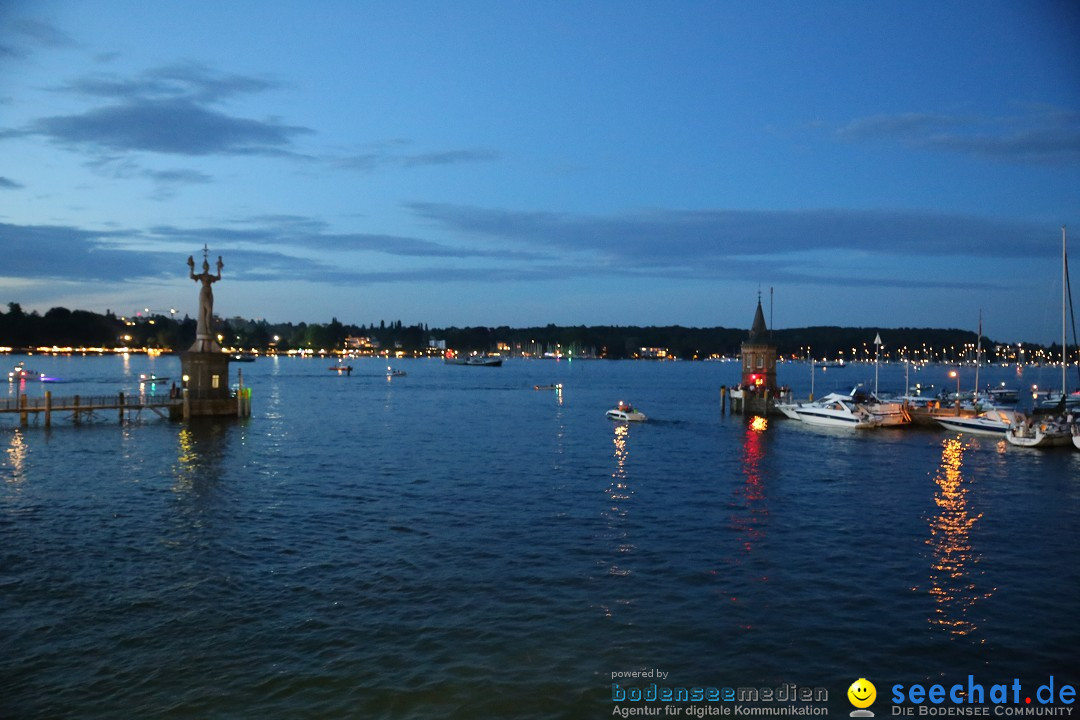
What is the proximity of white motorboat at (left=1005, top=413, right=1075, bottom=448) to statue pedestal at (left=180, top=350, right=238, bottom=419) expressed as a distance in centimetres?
5933

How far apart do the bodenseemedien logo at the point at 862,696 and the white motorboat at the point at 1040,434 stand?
48.6m

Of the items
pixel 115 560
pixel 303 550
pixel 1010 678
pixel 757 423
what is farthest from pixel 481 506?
pixel 757 423

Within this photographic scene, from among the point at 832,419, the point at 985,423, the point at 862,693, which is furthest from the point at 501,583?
the point at 832,419

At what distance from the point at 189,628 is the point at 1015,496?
3517 cm

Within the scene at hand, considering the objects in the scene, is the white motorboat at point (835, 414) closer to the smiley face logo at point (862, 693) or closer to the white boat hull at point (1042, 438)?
the white boat hull at point (1042, 438)

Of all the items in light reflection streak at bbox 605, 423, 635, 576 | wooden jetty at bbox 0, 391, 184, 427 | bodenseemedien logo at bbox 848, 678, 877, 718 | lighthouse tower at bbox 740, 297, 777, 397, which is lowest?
bodenseemedien logo at bbox 848, 678, 877, 718

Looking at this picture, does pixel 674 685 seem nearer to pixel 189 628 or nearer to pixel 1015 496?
pixel 189 628

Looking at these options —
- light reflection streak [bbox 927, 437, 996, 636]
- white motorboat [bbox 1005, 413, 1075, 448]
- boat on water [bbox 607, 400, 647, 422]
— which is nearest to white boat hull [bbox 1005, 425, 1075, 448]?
white motorboat [bbox 1005, 413, 1075, 448]

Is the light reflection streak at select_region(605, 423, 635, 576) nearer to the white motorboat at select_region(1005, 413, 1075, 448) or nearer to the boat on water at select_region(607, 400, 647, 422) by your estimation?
the boat on water at select_region(607, 400, 647, 422)

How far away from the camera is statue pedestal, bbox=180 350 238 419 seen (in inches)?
2470

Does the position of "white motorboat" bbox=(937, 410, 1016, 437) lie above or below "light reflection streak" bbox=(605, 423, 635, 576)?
above

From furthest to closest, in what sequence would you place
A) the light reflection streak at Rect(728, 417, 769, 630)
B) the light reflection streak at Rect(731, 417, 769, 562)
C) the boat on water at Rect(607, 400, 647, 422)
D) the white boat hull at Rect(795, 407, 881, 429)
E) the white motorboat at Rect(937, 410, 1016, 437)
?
the boat on water at Rect(607, 400, 647, 422), the white boat hull at Rect(795, 407, 881, 429), the white motorboat at Rect(937, 410, 1016, 437), the light reflection streak at Rect(731, 417, 769, 562), the light reflection streak at Rect(728, 417, 769, 630)

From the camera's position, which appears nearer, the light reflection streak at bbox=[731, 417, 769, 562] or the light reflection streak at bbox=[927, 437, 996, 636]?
the light reflection streak at bbox=[927, 437, 996, 636]

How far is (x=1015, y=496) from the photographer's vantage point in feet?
121
